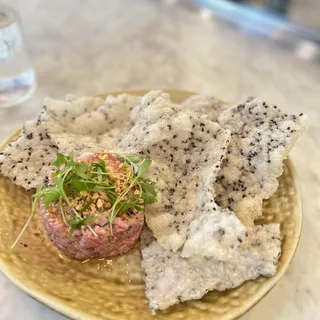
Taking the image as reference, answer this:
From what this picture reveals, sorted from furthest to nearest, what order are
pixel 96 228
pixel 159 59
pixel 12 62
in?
pixel 159 59, pixel 12 62, pixel 96 228

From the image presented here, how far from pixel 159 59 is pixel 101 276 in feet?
3.57

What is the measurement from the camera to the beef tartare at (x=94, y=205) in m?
1.02

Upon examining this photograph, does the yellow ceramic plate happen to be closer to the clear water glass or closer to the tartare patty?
the tartare patty

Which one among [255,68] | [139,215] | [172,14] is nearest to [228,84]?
[255,68]

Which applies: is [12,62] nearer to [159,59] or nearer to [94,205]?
[159,59]

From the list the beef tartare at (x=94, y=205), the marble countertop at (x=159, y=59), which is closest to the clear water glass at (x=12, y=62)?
the marble countertop at (x=159, y=59)

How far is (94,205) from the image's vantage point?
1027mm

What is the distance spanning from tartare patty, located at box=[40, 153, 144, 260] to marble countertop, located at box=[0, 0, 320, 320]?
1.79ft

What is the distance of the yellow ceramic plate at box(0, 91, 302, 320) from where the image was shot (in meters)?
0.94

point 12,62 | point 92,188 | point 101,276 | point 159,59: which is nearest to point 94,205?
point 92,188

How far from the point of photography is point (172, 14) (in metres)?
2.15

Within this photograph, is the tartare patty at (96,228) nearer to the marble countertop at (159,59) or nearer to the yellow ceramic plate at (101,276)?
the yellow ceramic plate at (101,276)

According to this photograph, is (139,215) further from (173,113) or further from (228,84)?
(228,84)

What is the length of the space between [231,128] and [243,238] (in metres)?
0.36
